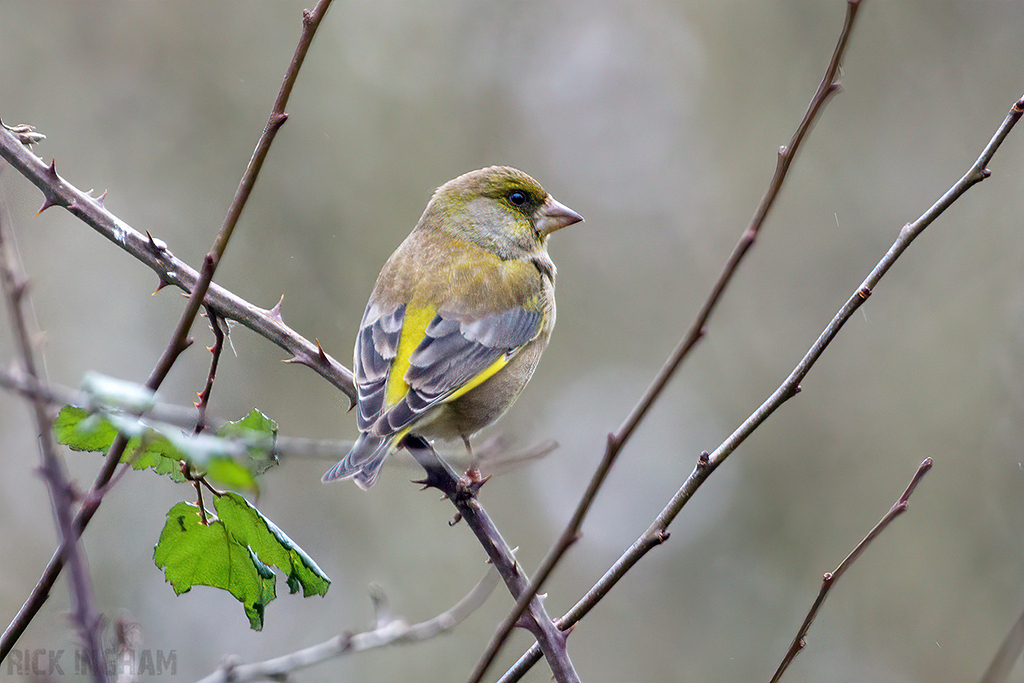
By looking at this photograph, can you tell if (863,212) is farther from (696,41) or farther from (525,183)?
(525,183)

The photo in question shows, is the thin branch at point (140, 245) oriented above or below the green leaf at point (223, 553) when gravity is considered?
above

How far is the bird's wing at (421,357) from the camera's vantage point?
3.54 metres

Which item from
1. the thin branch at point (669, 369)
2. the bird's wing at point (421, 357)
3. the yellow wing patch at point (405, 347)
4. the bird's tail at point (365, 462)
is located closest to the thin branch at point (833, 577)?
the thin branch at point (669, 369)

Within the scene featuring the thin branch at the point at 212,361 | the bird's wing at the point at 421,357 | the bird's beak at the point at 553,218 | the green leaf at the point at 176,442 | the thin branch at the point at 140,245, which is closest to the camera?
the green leaf at the point at 176,442

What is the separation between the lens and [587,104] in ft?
42.7

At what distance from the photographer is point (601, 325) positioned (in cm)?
1128

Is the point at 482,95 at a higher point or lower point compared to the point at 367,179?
higher

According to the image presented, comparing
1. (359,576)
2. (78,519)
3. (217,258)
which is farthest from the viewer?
(359,576)

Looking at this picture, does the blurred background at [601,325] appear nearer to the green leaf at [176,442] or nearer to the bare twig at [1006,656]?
the green leaf at [176,442]

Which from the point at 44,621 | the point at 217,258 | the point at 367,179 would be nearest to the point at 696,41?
the point at 367,179

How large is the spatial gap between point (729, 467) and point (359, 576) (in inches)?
175

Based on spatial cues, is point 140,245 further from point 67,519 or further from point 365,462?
point 67,519

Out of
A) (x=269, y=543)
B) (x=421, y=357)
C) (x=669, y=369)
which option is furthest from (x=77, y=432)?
(x=421, y=357)

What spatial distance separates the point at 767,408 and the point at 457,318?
7.77 feet
